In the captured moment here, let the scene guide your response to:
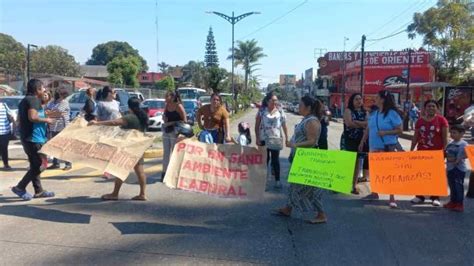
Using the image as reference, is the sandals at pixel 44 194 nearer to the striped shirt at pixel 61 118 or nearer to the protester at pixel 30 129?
the protester at pixel 30 129

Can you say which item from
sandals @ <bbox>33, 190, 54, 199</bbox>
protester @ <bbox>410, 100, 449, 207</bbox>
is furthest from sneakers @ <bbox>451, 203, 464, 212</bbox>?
sandals @ <bbox>33, 190, 54, 199</bbox>

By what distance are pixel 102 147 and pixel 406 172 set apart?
162 inches

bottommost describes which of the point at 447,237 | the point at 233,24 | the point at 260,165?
the point at 447,237

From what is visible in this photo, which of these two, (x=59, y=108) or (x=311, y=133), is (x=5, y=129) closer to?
(x=59, y=108)

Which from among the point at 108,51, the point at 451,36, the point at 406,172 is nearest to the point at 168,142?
the point at 406,172

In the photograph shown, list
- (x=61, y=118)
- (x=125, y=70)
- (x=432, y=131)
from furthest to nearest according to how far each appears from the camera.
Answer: (x=125, y=70) < (x=61, y=118) < (x=432, y=131)

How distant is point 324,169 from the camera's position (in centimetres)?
637

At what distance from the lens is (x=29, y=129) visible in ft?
24.3

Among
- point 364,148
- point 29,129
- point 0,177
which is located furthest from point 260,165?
point 0,177

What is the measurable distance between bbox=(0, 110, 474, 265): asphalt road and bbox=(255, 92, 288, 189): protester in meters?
0.81

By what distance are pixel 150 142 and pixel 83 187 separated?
248cm

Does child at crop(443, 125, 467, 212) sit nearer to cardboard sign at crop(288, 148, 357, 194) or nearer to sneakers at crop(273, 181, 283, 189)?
cardboard sign at crop(288, 148, 357, 194)

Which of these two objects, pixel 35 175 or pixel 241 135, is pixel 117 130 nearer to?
pixel 35 175

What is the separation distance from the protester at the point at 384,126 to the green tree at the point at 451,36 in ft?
123
